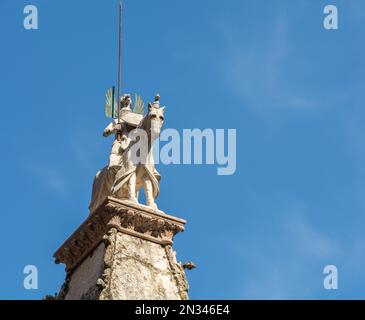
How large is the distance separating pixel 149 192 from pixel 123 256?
2.36 m

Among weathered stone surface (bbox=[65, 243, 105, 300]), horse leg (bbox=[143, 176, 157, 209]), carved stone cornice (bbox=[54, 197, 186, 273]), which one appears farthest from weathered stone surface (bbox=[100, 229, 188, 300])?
horse leg (bbox=[143, 176, 157, 209])

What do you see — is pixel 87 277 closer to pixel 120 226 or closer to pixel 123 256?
pixel 123 256

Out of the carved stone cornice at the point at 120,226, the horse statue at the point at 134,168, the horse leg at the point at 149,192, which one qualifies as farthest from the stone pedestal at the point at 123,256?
the horse statue at the point at 134,168

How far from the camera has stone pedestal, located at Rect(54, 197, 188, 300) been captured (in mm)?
23812

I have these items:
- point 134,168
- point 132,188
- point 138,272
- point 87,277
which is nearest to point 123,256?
point 138,272

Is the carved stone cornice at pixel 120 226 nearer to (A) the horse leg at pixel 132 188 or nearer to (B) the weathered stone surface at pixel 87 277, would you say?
(B) the weathered stone surface at pixel 87 277

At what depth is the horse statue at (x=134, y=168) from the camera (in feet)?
85.7

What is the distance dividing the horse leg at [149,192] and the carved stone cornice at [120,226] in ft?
1.80

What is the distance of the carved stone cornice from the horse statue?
663 millimetres

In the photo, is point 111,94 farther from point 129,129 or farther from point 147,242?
point 147,242

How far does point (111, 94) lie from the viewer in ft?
92.8
